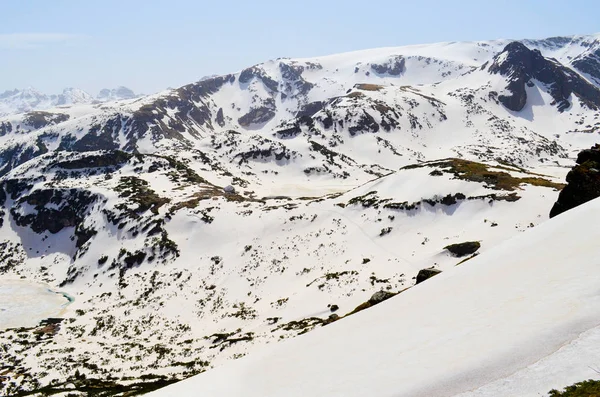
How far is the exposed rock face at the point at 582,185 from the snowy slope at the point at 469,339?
11725 mm

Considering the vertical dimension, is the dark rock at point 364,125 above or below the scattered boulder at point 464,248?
above

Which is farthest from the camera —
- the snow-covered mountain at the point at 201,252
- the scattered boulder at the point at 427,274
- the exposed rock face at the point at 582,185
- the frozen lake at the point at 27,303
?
the frozen lake at the point at 27,303

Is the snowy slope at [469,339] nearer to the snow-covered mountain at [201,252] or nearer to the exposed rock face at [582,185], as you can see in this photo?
the snow-covered mountain at [201,252]

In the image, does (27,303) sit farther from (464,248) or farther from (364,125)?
(364,125)

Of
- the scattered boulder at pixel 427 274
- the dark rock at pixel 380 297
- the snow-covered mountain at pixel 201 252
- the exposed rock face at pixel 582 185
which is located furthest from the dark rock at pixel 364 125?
the dark rock at pixel 380 297

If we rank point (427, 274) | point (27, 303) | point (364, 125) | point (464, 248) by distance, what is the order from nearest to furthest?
point (427, 274), point (464, 248), point (27, 303), point (364, 125)

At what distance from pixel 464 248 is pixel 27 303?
76.7 metres

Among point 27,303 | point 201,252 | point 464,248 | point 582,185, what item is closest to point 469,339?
point 582,185

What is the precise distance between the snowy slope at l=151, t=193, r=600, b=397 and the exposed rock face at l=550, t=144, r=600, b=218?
38.5ft

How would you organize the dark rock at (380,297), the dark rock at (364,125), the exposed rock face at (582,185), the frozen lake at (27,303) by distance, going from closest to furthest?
1. the dark rock at (380,297)
2. the exposed rock face at (582,185)
3. the frozen lake at (27,303)
4. the dark rock at (364,125)

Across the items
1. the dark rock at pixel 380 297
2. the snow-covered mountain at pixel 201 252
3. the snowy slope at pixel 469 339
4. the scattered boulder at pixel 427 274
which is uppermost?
the snow-covered mountain at pixel 201 252

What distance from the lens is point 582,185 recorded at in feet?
101

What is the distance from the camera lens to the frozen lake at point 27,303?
62897 mm

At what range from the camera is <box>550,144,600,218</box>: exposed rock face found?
98.3 feet
